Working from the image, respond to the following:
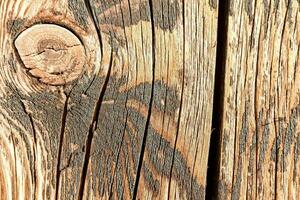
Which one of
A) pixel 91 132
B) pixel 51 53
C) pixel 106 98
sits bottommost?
pixel 91 132

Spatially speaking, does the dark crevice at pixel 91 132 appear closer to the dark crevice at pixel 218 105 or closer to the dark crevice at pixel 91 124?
the dark crevice at pixel 91 124

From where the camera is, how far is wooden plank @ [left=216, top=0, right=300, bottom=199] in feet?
7.04

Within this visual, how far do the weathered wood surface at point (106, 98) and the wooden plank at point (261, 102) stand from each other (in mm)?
72

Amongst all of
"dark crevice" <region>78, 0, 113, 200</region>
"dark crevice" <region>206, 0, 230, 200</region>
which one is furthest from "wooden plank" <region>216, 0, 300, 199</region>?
"dark crevice" <region>78, 0, 113, 200</region>

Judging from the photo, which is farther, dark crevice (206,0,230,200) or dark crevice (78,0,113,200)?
dark crevice (206,0,230,200)

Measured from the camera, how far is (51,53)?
6.50ft

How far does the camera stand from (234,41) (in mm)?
2139

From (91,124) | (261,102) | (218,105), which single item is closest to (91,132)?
(91,124)

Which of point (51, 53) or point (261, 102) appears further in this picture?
point (261, 102)

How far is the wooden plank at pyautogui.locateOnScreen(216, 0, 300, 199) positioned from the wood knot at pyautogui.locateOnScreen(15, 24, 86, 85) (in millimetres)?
473

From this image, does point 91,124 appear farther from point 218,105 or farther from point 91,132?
point 218,105

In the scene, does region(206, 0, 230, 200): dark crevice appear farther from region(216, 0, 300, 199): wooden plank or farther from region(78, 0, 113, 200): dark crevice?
region(78, 0, 113, 200): dark crevice

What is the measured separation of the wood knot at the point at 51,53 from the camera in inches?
77.7

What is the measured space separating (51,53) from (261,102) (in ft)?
2.19
